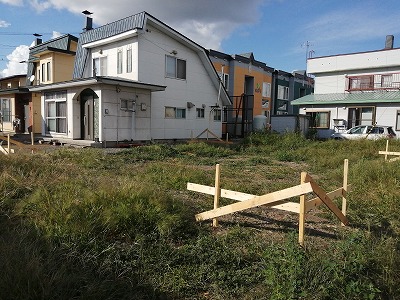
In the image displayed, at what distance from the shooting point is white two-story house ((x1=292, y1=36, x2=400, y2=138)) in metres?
22.6

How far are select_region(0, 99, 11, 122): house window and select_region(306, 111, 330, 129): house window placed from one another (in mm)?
22249

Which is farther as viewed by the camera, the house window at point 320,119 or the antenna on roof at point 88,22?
the house window at point 320,119

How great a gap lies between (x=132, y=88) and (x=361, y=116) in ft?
57.8

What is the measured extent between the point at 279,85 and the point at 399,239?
31.5 m

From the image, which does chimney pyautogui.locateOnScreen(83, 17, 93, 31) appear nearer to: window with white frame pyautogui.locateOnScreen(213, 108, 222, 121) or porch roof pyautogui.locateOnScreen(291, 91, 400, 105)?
window with white frame pyautogui.locateOnScreen(213, 108, 222, 121)

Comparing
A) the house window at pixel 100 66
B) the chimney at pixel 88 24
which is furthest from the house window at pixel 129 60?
the chimney at pixel 88 24

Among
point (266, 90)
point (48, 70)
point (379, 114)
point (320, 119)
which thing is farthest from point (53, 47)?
point (379, 114)

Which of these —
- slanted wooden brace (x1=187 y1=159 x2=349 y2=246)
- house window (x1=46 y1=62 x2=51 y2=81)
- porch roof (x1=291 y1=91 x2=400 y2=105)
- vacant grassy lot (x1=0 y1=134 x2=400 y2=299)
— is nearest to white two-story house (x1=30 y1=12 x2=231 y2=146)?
house window (x1=46 y1=62 x2=51 y2=81)

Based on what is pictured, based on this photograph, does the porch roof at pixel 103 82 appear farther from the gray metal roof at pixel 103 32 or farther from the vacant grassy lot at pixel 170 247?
the vacant grassy lot at pixel 170 247

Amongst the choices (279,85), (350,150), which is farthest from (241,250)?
(279,85)

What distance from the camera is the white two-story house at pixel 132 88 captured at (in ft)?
47.3

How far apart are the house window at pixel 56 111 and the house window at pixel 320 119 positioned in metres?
18.1

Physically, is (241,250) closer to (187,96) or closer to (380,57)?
(187,96)

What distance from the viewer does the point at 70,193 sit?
13.7 feet
